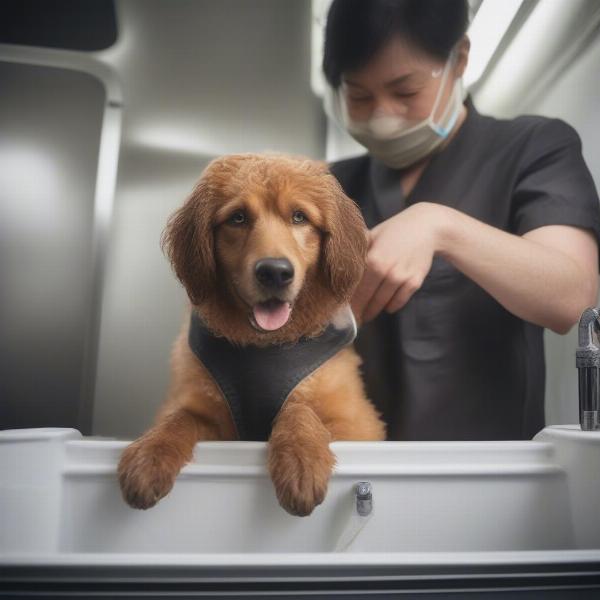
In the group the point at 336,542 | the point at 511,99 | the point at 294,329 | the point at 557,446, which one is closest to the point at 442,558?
the point at 336,542

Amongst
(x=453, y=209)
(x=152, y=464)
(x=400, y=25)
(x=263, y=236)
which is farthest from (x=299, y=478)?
(x=400, y=25)

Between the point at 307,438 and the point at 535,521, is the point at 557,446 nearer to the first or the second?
the point at 535,521

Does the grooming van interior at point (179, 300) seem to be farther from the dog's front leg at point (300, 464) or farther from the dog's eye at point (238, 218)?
the dog's eye at point (238, 218)

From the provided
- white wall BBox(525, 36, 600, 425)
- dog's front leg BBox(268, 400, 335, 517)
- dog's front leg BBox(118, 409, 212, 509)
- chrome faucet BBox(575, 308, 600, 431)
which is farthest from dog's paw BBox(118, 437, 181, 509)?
white wall BBox(525, 36, 600, 425)

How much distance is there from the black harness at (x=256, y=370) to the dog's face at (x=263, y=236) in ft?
0.08

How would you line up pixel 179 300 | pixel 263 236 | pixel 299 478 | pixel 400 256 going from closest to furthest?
pixel 299 478
pixel 263 236
pixel 400 256
pixel 179 300

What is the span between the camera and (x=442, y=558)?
2.21ft

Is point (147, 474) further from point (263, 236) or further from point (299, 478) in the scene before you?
point (263, 236)

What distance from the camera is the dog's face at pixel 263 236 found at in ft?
2.98

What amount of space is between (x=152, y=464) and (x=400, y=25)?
2.99ft

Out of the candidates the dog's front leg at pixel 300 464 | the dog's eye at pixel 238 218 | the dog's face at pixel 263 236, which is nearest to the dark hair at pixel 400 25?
the dog's face at pixel 263 236

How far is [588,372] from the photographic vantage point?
90 centimetres

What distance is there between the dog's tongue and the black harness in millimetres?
76

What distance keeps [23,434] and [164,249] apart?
0.39 metres
